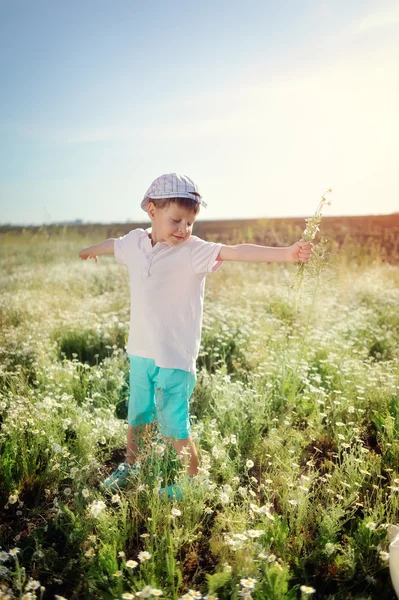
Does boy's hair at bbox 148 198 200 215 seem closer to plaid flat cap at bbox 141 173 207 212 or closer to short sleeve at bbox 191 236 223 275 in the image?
plaid flat cap at bbox 141 173 207 212

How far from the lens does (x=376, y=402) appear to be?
386 centimetres

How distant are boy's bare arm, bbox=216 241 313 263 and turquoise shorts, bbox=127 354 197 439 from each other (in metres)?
0.77

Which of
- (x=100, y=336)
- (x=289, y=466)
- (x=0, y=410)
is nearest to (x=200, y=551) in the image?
(x=289, y=466)

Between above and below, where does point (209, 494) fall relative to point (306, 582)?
above

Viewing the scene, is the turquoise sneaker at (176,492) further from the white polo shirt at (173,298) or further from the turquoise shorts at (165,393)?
the white polo shirt at (173,298)

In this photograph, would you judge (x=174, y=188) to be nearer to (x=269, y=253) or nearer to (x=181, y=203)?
(x=181, y=203)

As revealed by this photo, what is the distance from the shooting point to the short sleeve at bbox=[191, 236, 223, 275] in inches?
105

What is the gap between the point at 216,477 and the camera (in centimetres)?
297

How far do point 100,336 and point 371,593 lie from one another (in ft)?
12.5

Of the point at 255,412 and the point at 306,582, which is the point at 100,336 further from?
the point at 306,582

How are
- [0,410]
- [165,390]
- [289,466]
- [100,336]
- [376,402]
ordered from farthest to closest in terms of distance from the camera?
1. [100,336]
2. [376,402]
3. [0,410]
4. [289,466]
5. [165,390]

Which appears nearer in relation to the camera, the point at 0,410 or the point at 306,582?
the point at 306,582

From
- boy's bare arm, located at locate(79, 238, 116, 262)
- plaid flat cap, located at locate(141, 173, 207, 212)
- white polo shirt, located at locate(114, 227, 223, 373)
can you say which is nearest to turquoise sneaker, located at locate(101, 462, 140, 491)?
white polo shirt, located at locate(114, 227, 223, 373)

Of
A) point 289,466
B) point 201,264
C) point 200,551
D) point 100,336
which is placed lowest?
point 200,551
